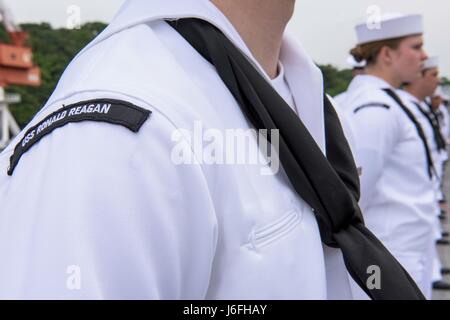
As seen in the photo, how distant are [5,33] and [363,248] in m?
30.1

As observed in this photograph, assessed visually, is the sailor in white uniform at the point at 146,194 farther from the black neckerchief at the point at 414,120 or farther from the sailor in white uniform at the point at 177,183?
the black neckerchief at the point at 414,120

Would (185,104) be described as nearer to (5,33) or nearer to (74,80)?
(74,80)

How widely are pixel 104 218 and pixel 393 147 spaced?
3217mm

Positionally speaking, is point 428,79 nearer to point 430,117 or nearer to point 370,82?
point 430,117

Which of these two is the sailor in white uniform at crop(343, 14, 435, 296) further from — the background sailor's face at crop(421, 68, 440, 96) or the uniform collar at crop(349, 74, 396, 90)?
the background sailor's face at crop(421, 68, 440, 96)

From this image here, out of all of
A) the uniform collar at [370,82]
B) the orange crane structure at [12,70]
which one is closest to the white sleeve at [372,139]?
the uniform collar at [370,82]

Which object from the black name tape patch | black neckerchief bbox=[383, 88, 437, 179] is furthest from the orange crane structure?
the black name tape patch

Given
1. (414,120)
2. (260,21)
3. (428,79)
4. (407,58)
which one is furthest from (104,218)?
(428,79)

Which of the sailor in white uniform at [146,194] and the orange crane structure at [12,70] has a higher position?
the orange crane structure at [12,70]

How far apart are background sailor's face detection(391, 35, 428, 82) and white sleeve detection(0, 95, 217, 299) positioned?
350 centimetres

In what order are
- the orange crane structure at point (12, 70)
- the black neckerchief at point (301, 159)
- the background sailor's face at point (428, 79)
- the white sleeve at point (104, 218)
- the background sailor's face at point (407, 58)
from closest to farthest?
the white sleeve at point (104, 218) → the black neckerchief at point (301, 159) → the background sailor's face at point (407, 58) → the background sailor's face at point (428, 79) → the orange crane structure at point (12, 70)

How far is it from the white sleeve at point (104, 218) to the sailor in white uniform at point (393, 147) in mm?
2819

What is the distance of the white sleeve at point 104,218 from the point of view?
75cm

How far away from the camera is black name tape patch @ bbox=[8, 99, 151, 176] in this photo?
808 millimetres
